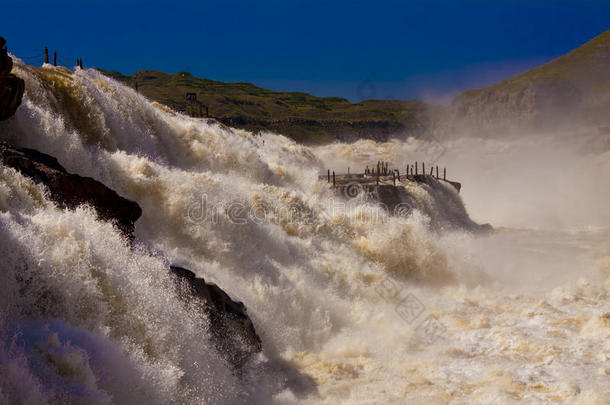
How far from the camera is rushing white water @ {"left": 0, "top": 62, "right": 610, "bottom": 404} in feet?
18.8

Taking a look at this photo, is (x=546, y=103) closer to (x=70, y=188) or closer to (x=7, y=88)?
(x=7, y=88)

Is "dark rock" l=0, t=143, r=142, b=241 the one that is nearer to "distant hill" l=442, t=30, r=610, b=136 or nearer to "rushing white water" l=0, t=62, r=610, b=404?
"rushing white water" l=0, t=62, r=610, b=404

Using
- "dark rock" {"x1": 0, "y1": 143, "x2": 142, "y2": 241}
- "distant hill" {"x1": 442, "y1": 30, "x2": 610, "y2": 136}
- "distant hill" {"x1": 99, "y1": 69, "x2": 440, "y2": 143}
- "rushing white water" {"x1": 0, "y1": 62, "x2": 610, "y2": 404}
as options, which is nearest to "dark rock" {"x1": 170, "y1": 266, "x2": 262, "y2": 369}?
"rushing white water" {"x1": 0, "y1": 62, "x2": 610, "y2": 404}

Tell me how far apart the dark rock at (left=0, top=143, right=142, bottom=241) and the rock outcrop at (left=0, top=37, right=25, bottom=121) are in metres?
1.87

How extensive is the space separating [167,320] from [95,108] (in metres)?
9.95

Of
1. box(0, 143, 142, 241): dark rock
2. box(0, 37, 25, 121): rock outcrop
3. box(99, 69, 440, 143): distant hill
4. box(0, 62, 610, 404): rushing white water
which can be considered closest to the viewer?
box(0, 62, 610, 404): rushing white water

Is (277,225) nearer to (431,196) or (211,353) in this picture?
(211,353)

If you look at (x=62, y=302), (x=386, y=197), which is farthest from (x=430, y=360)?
(x=386, y=197)

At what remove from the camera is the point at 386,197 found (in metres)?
23.5

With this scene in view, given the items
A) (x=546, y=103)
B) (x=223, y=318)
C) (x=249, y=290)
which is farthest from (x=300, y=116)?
(x=223, y=318)

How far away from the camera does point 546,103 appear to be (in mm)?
79438

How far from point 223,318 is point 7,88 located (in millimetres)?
7032

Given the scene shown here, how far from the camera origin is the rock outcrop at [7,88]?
31.6 ft

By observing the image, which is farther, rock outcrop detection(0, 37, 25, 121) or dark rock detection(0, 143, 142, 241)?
rock outcrop detection(0, 37, 25, 121)
